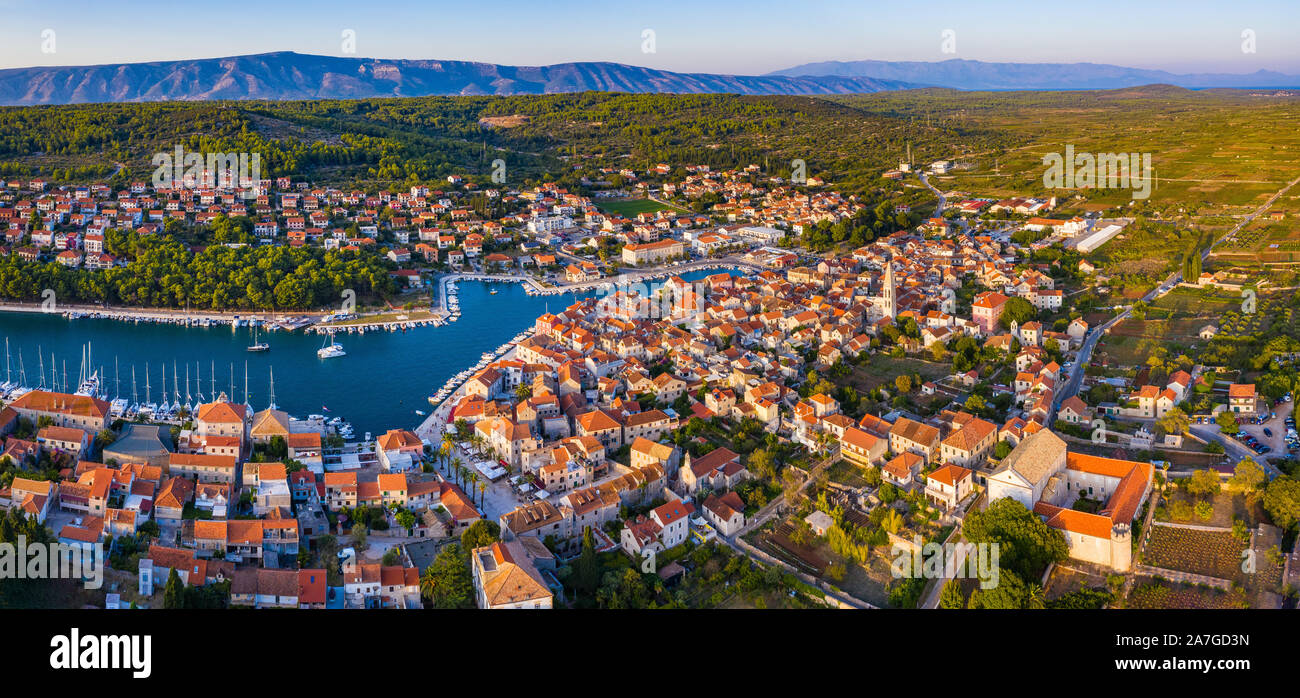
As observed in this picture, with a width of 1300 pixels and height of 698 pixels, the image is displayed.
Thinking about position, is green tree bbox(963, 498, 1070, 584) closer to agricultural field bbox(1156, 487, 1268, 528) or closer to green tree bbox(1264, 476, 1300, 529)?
agricultural field bbox(1156, 487, 1268, 528)

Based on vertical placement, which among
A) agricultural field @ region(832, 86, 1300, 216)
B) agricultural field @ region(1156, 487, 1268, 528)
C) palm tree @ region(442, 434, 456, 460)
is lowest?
agricultural field @ region(1156, 487, 1268, 528)

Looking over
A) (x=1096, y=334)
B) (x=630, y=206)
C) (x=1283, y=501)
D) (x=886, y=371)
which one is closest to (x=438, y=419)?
(x=886, y=371)

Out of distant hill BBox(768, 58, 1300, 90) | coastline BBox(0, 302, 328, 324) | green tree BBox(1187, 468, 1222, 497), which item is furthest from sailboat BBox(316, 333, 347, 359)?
distant hill BBox(768, 58, 1300, 90)

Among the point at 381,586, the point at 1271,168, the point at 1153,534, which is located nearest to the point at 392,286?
the point at 381,586

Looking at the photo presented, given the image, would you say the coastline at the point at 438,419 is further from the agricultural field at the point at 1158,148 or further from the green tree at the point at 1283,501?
the agricultural field at the point at 1158,148

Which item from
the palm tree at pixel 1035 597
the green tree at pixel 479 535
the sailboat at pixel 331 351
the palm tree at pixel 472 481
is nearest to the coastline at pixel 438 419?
the palm tree at pixel 472 481

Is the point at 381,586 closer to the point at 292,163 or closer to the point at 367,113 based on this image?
the point at 292,163
